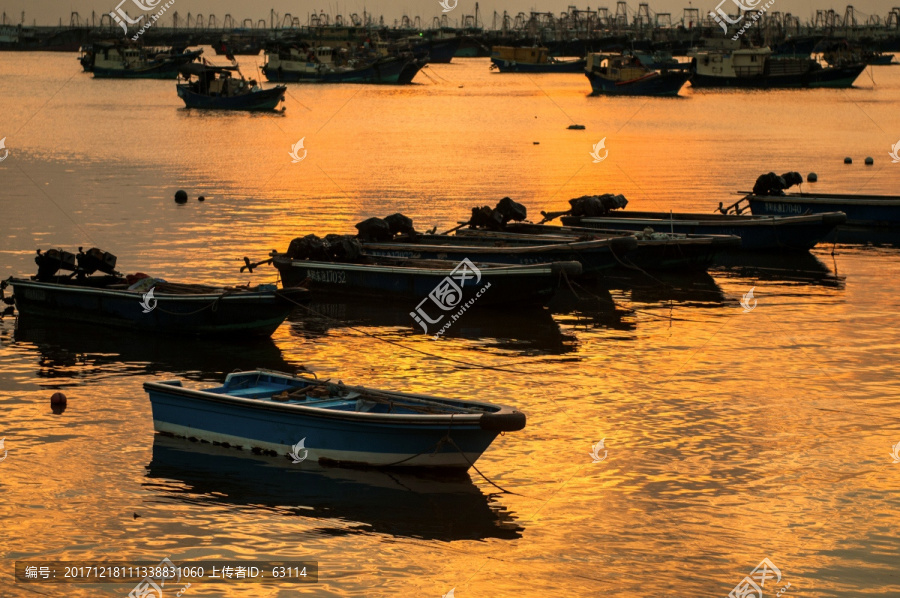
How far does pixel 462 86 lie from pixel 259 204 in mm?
101601

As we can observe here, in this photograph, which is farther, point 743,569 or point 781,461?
point 781,461

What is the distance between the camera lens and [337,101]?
10625 cm

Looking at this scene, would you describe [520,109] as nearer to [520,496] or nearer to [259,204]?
[259,204]

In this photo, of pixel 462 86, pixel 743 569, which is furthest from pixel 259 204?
pixel 462 86

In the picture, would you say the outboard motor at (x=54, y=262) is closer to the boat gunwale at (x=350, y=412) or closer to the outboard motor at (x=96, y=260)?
the outboard motor at (x=96, y=260)

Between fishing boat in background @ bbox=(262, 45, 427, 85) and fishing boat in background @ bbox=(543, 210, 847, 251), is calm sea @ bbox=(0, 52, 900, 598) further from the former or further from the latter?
fishing boat in background @ bbox=(262, 45, 427, 85)

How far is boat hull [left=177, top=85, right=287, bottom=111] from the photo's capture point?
296 ft

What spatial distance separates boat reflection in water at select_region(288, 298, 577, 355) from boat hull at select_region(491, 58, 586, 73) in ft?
496

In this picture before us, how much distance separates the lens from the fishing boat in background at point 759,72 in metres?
125

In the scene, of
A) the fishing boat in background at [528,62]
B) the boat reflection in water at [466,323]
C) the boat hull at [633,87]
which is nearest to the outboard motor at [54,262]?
the boat reflection in water at [466,323]

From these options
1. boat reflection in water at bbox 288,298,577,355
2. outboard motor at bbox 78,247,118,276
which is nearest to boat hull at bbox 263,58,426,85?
boat reflection in water at bbox 288,298,577,355

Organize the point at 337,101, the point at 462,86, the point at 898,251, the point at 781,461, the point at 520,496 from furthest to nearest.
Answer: the point at 462,86, the point at 337,101, the point at 898,251, the point at 781,461, the point at 520,496

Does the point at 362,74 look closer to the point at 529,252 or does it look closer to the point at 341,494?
the point at 529,252

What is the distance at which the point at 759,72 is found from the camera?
4924 inches
